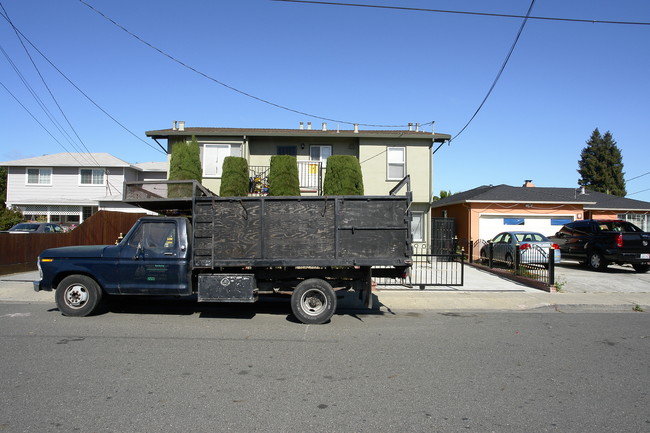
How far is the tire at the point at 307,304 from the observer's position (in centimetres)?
794

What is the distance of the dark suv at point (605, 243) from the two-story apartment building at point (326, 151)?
A: 5.59 meters

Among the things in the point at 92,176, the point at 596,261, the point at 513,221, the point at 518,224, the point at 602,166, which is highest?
the point at 602,166

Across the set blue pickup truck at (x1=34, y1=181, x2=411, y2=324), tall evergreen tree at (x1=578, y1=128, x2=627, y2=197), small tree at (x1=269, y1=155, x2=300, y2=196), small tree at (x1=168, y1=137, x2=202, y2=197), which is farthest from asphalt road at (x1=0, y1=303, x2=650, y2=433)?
tall evergreen tree at (x1=578, y1=128, x2=627, y2=197)

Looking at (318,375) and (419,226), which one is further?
(419,226)

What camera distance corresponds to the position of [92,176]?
Answer: 31.5 meters

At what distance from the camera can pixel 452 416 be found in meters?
4.09

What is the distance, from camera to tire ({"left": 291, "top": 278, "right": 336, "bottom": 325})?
7938 millimetres

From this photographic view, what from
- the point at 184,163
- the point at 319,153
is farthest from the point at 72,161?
the point at 319,153

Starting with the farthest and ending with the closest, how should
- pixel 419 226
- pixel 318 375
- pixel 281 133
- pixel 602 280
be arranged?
pixel 419 226 → pixel 281 133 → pixel 602 280 → pixel 318 375

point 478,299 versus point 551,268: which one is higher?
point 551,268

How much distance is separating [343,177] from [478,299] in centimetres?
677

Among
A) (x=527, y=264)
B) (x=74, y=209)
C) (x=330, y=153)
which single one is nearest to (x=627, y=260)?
(x=527, y=264)

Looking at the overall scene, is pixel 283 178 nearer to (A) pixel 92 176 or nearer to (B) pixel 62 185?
(A) pixel 92 176

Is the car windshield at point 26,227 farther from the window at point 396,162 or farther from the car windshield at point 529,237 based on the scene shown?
the car windshield at point 529,237
